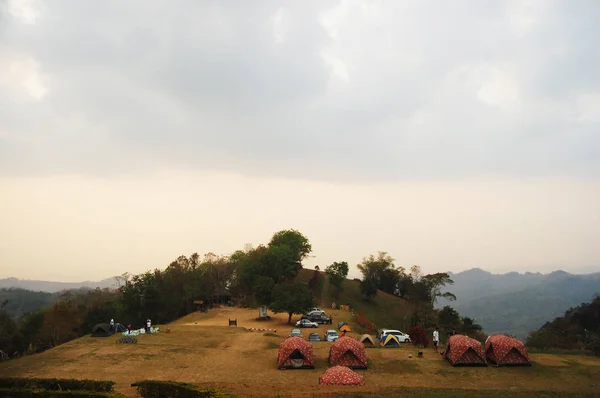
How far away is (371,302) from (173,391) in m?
62.0

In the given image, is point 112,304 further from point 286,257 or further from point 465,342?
point 465,342

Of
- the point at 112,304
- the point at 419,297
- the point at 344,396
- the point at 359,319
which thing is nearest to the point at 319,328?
the point at 359,319

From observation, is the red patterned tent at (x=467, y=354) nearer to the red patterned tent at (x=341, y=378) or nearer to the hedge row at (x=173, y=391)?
the red patterned tent at (x=341, y=378)

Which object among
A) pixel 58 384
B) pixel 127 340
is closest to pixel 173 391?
pixel 58 384

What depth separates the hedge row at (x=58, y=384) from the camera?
879 inches

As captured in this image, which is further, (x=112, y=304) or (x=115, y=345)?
(x=112, y=304)

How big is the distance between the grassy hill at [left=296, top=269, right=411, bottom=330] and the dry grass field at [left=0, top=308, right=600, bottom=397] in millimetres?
31640

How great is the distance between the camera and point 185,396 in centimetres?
2080

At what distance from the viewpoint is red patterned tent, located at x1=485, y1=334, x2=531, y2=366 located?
2922cm

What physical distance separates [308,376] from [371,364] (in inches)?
220

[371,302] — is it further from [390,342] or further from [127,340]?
[127,340]

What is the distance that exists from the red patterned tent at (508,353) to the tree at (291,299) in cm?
2356

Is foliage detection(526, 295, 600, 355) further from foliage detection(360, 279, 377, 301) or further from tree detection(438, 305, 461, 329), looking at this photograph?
foliage detection(360, 279, 377, 301)

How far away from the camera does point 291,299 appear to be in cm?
4900
